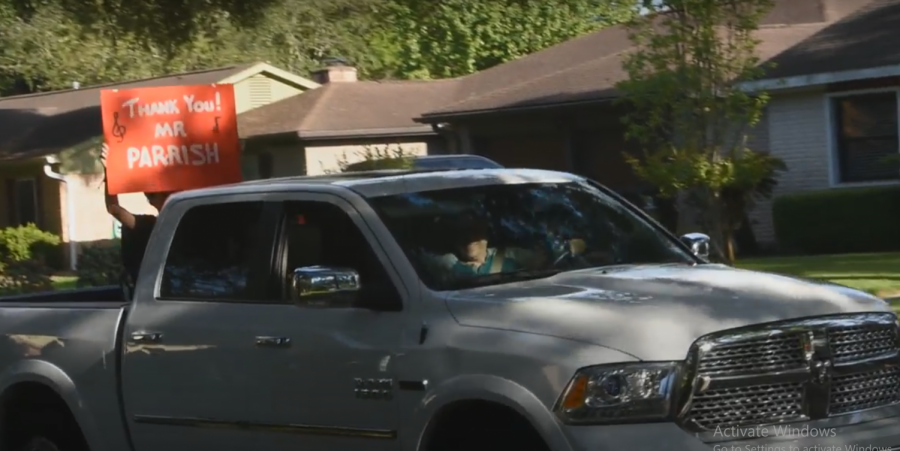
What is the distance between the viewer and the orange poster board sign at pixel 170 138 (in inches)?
529

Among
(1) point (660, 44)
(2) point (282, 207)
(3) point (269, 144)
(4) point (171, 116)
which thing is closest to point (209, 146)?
(4) point (171, 116)

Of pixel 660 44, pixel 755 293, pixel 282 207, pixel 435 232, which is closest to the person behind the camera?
pixel 755 293

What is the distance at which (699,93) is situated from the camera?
15.5 meters

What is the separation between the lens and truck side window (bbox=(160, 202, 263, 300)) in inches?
263

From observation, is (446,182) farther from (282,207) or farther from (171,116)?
(171,116)

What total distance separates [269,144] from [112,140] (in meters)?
18.1

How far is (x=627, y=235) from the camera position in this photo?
6.71m

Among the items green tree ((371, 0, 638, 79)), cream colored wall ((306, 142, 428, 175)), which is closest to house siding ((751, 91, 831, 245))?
cream colored wall ((306, 142, 428, 175))

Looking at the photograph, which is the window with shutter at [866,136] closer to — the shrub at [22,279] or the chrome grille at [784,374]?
the shrub at [22,279]

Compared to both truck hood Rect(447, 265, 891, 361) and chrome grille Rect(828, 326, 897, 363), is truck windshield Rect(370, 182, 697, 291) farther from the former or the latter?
chrome grille Rect(828, 326, 897, 363)

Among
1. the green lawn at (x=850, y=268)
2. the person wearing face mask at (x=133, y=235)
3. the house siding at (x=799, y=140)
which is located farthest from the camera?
the house siding at (x=799, y=140)

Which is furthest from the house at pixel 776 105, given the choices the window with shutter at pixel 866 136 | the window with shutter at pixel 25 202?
the window with shutter at pixel 25 202

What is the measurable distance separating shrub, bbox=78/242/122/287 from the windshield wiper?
1445 centimetres

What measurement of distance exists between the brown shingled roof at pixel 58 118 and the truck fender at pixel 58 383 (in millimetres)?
25543
